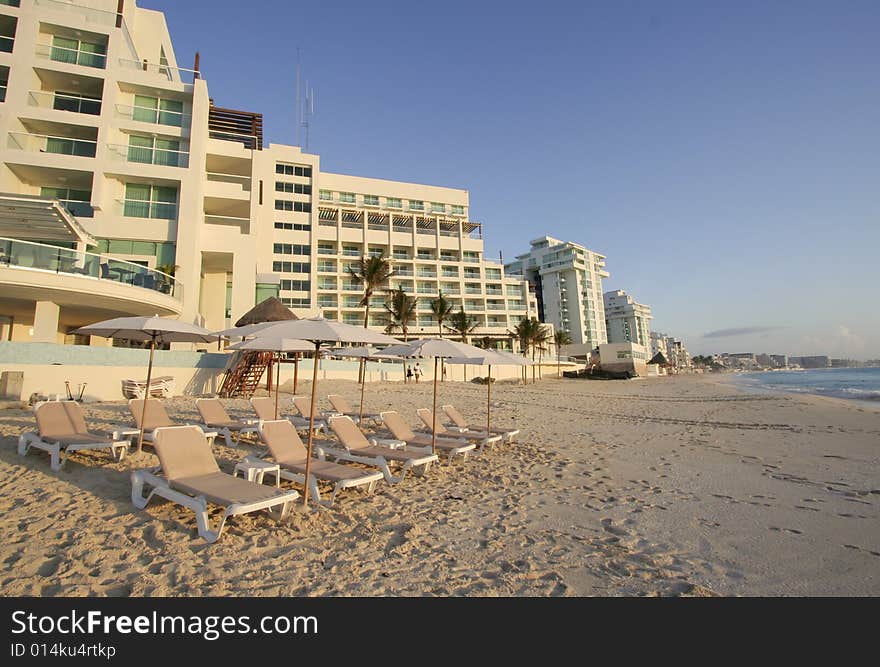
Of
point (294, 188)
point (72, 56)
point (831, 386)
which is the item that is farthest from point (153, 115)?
point (831, 386)

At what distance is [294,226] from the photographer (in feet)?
138

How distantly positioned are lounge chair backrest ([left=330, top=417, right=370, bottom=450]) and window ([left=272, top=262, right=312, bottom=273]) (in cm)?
3592

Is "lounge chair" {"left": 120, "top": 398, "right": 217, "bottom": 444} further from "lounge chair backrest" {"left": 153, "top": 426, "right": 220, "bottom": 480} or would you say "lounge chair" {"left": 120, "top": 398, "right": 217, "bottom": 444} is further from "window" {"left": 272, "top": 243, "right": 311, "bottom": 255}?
"window" {"left": 272, "top": 243, "right": 311, "bottom": 255}

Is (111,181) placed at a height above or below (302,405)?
above

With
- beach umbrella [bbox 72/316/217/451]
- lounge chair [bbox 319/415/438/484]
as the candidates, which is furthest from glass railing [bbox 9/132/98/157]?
lounge chair [bbox 319/415/438/484]

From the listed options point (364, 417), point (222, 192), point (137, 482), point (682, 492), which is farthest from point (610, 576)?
point (222, 192)

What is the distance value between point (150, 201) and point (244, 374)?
12.8 m

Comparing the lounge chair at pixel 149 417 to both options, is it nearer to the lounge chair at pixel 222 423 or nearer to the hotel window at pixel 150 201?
the lounge chair at pixel 222 423

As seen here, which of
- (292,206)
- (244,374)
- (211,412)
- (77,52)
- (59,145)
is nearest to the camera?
(211,412)

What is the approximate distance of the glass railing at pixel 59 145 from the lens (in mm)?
20411

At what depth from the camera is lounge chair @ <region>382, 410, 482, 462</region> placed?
720cm

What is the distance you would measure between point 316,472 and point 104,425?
6381 mm

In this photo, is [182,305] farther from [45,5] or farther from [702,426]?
[702,426]

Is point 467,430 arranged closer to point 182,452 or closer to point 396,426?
point 396,426
